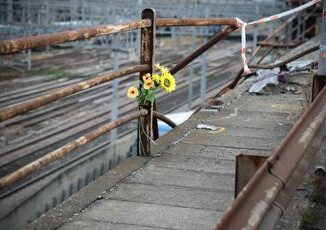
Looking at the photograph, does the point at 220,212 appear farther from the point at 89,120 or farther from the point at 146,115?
the point at 89,120

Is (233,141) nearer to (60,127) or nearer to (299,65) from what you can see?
(299,65)

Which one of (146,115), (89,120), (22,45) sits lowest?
(89,120)

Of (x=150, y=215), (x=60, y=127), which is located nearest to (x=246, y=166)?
(x=150, y=215)

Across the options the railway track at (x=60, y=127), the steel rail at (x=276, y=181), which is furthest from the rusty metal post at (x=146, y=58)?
the railway track at (x=60, y=127)

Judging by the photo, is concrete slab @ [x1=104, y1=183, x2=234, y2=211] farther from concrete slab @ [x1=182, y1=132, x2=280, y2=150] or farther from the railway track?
the railway track

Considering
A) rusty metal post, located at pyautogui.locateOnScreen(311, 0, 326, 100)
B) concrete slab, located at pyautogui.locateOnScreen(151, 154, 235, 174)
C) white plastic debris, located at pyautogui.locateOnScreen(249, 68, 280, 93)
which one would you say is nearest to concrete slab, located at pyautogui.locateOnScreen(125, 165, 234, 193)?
concrete slab, located at pyautogui.locateOnScreen(151, 154, 235, 174)

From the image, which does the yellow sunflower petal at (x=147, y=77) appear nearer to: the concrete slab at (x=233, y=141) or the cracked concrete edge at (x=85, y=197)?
the cracked concrete edge at (x=85, y=197)

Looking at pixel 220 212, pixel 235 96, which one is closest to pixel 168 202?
pixel 220 212

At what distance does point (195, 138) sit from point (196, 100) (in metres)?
24.1

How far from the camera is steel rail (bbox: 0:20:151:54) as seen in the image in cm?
298

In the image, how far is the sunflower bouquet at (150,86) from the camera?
16.2ft

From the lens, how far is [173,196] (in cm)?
435

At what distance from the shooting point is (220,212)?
404cm

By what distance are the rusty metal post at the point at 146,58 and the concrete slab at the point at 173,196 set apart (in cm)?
73
